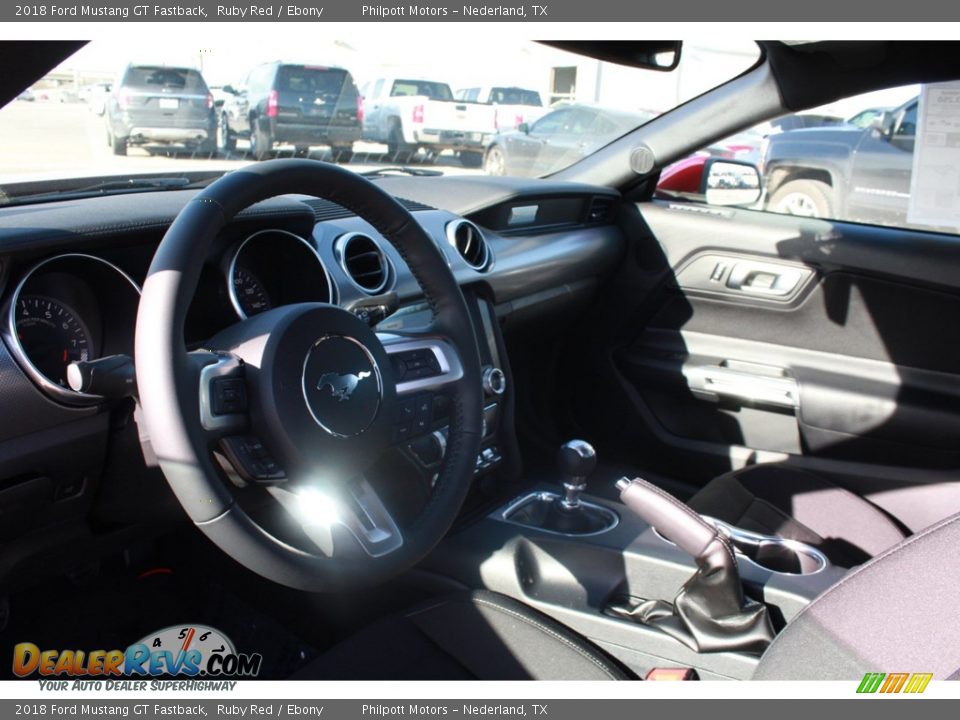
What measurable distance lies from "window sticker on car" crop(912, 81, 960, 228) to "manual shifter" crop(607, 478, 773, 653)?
1208 millimetres

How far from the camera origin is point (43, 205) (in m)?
1.76

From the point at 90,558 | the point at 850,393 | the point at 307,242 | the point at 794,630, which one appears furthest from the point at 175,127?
the point at 850,393

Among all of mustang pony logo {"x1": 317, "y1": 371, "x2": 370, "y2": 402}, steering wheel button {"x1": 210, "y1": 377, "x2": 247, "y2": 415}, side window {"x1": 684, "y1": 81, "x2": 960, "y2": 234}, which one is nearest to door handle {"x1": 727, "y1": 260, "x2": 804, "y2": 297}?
side window {"x1": 684, "y1": 81, "x2": 960, "y2": 234}

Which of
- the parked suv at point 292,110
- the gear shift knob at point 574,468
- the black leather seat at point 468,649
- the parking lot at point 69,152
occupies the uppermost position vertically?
the parked suv at point 292,110

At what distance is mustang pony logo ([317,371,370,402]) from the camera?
141 centimetres

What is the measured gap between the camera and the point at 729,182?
3.28 meters

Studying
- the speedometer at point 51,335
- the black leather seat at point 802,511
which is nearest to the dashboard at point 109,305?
the speedometer at point 51,335

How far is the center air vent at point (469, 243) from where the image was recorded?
251 centimetres

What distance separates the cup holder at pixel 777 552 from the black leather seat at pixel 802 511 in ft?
0.57

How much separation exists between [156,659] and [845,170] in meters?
2.63

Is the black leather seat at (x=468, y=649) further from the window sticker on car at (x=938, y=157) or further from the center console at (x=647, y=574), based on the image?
the window sticker on car at (x=938, y=157)

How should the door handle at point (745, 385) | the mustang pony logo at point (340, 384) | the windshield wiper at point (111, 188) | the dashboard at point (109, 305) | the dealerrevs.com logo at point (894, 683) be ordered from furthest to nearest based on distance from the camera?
the door handle at point (745, 385), the windshield wiper at point (111, 188), the dashboard at point (109, 305), the mustang pony logo at point (340, 384), the dealerrevs.com logo at point (894, 683)

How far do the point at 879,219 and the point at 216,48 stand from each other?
7.00ft
